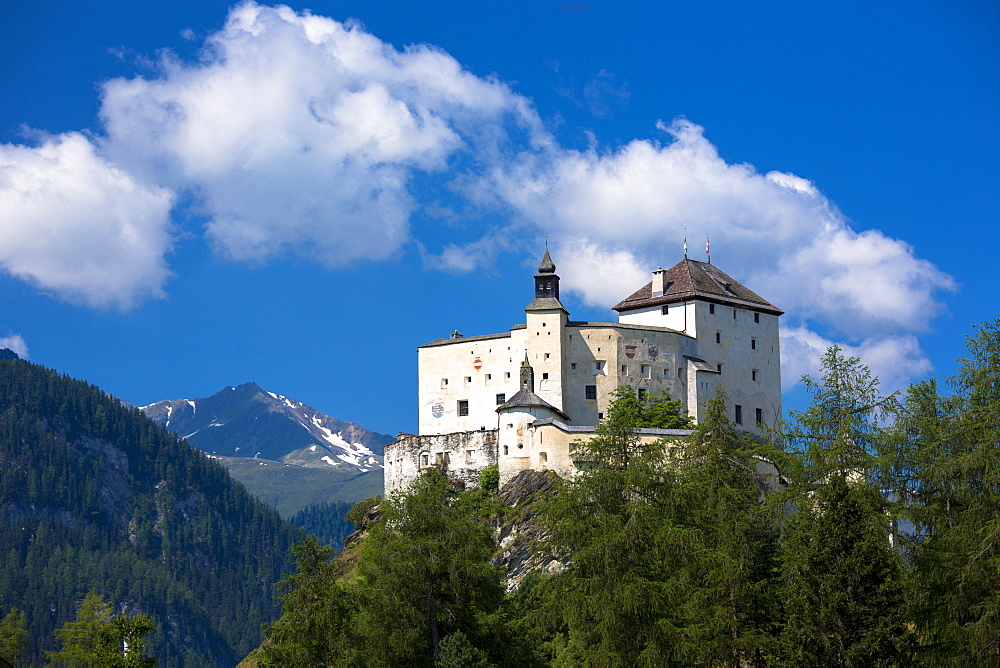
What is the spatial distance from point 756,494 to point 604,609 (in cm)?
889

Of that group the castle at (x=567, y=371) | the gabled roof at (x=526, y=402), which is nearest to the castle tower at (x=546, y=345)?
the castle at (x=567, y=371)

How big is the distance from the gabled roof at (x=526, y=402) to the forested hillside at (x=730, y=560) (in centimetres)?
2886

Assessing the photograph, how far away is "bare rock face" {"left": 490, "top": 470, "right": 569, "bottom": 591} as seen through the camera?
73.8 m

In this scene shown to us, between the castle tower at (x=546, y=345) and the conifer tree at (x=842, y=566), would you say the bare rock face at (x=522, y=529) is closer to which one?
the castle tower at (x=546, y=345)

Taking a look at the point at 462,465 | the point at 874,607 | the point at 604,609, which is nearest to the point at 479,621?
the point at 604,609

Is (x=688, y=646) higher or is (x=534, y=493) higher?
(x=534, y=493)

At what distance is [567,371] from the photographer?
290 ft

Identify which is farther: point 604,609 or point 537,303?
point 537,303

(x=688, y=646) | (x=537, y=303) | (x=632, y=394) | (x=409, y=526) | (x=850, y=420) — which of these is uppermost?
(x=537, y=303)

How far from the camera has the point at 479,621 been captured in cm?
4928

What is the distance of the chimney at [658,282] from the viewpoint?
95.1 meters

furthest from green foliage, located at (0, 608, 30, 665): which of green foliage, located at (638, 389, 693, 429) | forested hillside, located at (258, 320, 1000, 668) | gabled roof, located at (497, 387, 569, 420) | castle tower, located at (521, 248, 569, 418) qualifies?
green foliage, located at (638, 389, 693, 429)

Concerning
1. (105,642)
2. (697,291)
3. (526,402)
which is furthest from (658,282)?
(105,642)

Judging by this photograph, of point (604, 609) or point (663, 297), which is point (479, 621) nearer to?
point (604, 609)
